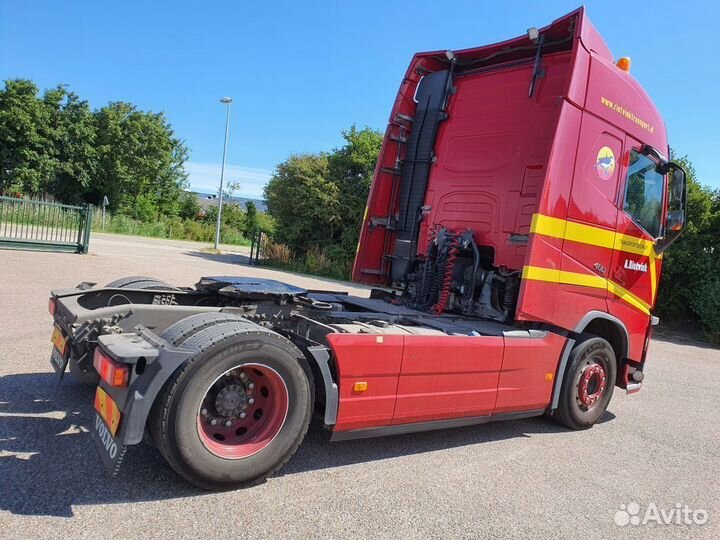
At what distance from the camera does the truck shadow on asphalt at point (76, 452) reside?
2959 mm

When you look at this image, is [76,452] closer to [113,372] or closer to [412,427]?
[113,372]

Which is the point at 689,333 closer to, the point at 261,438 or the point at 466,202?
the point at 466,202

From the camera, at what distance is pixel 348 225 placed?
2069 centimetres

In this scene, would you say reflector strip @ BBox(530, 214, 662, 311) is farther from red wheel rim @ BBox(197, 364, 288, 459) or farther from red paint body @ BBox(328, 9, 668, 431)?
red wheel rim @ BBox(197, 364, 288, 459)

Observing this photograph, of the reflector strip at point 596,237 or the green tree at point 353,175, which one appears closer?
the reflector strip at point 596,237

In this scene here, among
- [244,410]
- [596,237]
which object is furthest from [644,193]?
[244,410]

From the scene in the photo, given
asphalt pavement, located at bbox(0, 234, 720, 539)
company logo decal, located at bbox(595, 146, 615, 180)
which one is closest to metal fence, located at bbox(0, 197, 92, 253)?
asphalt pavement, located at bbox(0, 234, 720, 539)

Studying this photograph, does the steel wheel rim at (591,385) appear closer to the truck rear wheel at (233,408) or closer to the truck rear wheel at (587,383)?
the truck rear wheel at (587,383)

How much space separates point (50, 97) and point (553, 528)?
45.7 meters

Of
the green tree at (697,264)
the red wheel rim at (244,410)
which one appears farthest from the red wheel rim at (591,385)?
the green tree at (697,264)

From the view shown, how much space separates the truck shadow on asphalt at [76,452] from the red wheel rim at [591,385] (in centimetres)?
42

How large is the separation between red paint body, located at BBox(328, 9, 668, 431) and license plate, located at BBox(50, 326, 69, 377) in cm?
211

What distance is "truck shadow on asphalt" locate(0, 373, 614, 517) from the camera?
2959mm

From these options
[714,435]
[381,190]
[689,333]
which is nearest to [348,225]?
[689,333]
